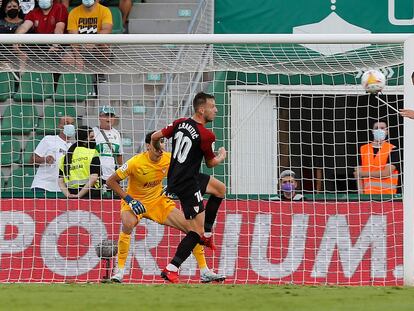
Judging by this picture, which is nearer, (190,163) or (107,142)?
(190,163)

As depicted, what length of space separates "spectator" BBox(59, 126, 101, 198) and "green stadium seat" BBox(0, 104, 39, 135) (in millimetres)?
783

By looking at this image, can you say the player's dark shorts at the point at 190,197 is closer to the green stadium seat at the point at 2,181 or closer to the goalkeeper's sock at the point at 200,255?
the goalkeeper's sock at the point at 200,255

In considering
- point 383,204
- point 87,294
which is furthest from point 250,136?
point 87,294

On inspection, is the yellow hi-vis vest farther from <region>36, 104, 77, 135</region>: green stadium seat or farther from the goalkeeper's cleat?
the goalkeeper's cleat

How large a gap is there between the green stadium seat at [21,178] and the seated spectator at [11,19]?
3892mm

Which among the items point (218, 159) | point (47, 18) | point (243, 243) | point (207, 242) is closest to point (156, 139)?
point (218, 159)

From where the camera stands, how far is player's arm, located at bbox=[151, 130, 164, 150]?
13.8 meters

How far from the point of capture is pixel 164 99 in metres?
16.1

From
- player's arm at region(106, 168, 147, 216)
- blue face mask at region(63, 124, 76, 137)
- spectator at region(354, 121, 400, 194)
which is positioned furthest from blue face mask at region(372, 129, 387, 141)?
blue face mask at region(63, 124, 76, 137)

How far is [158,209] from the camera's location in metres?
14.9

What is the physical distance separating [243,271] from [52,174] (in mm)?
2645

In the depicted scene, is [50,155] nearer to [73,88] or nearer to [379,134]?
[73,88]

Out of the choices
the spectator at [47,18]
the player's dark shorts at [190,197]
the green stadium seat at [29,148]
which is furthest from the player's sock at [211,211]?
the spectator at [47,18]

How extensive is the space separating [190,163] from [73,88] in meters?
3.03
